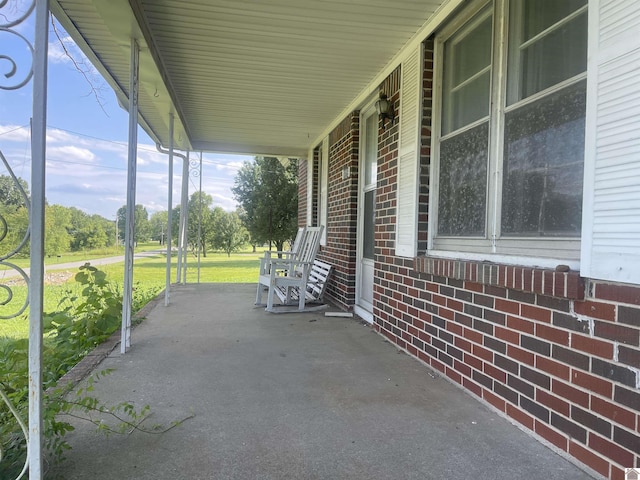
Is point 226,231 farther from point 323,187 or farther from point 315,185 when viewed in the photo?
point 323,187

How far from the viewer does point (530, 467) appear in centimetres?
159

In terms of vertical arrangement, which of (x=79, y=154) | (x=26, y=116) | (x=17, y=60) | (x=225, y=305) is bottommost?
(x=225, y=305)

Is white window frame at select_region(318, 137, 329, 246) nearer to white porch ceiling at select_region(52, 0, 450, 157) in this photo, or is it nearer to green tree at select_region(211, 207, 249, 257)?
white porch ceiling at select_region(52, 0, 450, 157)

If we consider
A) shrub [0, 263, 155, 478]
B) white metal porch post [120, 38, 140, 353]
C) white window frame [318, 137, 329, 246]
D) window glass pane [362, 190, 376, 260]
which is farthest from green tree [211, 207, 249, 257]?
white metal porch post [120, 38, 140, 353]

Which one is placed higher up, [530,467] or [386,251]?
[386,251]

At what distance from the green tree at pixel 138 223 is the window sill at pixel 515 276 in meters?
2.47

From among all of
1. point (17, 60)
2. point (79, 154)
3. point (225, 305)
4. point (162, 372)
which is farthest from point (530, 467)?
point (79, 154)

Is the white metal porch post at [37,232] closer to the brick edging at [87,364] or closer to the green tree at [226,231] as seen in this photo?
the brick edging at [87,364]

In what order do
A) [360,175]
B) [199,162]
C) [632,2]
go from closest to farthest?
[632,2] < [360,175] < [199,162]

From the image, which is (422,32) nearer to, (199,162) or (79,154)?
(199,162)

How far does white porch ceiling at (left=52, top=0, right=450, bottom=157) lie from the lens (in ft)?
8.80

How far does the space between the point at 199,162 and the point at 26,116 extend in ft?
20.7

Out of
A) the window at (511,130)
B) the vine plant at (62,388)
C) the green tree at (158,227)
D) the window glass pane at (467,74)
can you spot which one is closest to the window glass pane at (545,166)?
the window at (511,130)

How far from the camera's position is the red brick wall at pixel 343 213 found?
15.8 ft
